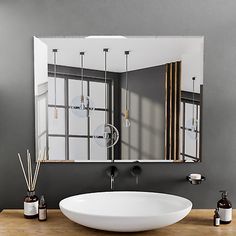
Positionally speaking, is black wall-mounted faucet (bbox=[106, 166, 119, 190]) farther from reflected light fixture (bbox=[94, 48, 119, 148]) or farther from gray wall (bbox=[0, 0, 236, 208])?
reflected light fixture (bbox=[94, 48, 119, 148])

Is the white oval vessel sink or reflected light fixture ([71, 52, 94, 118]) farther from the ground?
reflected light fixture ([71, 52, 94, 118])

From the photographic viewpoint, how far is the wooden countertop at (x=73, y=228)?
73.2 inches

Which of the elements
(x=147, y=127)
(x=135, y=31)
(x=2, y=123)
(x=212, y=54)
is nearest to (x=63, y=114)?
(x=2, y=123)

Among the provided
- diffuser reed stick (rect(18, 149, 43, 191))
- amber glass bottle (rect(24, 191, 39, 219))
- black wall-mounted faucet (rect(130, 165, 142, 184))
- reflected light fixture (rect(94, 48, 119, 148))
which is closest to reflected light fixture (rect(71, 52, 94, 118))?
reflected light fixture (rect(94, 48, 119, 148))

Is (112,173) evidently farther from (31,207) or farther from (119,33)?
(119,33)

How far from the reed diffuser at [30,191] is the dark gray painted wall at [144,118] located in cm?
56

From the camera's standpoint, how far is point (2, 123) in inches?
90.4

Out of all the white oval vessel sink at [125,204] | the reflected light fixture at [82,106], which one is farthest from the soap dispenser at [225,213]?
the reflected light fixture at [82,106]

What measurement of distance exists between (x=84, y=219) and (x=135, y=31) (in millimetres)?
1183

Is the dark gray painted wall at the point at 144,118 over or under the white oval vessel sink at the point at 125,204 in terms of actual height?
over

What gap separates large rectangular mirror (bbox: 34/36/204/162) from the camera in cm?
228

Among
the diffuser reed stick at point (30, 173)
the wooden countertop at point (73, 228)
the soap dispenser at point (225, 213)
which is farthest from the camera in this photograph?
the diffuser reed stick at point (30, 173)

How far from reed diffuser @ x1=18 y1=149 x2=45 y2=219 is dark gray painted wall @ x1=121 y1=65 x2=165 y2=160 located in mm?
565

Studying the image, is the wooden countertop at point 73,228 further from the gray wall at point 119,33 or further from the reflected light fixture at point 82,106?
the reflected light fixture at point 82,106
